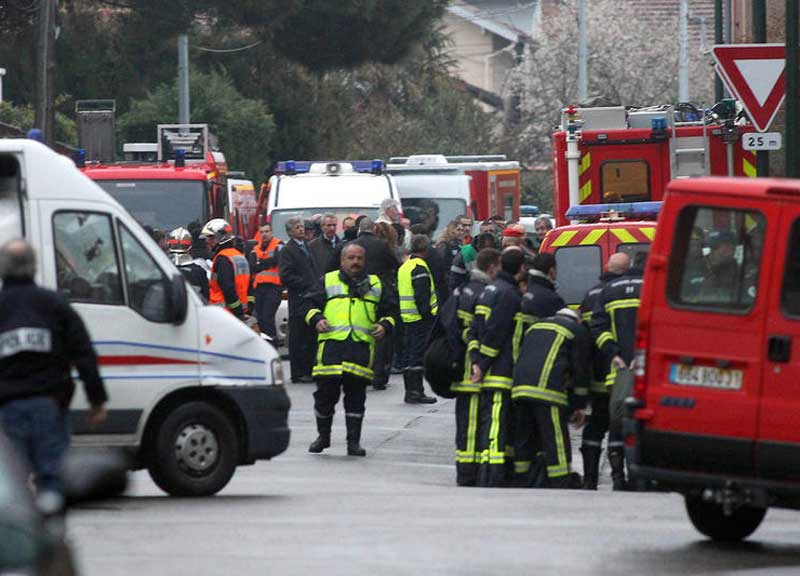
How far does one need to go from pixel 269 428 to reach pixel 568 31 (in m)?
57.8

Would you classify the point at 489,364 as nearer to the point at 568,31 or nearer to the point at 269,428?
the point at 269,428

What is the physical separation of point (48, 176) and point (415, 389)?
348 inches

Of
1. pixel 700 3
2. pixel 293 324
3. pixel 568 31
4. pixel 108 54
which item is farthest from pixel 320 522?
pixel 700 3

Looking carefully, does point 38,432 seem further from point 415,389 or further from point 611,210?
point 415,389

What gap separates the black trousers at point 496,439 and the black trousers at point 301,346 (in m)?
7.74

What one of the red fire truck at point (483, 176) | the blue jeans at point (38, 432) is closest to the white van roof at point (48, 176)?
the blue jeans at point (38, 432)

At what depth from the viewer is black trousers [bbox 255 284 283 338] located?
79.6ft

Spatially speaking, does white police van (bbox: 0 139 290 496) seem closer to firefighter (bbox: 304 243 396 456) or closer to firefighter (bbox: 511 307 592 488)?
firefighter (bbox: 511 307 592 488)

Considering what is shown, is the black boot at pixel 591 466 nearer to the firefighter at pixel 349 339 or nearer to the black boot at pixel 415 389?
the firefighter at pixel 349 339

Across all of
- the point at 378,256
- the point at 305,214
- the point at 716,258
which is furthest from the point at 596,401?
the point at 305,214

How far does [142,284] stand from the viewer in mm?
12516

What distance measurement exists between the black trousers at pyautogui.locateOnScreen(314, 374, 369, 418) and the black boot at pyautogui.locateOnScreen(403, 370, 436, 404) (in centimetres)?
406

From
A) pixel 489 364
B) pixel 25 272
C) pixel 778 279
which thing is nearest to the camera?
pixel 25 272

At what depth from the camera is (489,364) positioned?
14469mm
